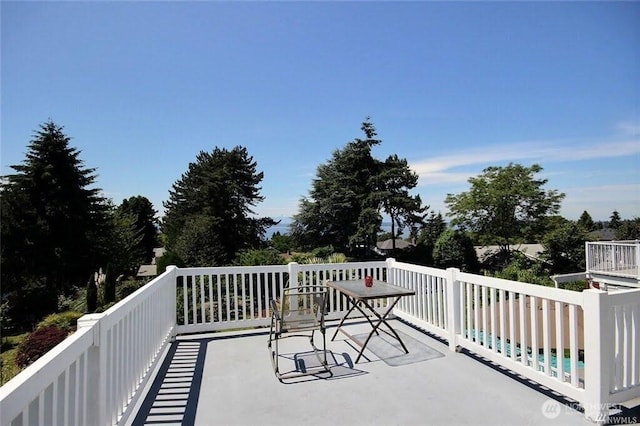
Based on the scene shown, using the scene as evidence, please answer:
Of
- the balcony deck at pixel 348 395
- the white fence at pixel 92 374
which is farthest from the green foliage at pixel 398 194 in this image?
the white fence at pixel 92 374

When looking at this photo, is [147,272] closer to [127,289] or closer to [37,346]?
[127,289]

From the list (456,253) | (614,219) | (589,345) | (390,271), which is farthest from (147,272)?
(614,219)

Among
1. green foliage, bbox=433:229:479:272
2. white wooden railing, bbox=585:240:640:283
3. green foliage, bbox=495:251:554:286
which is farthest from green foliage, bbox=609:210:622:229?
white wooden railing, bbox=585:240:640:283

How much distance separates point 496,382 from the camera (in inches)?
117

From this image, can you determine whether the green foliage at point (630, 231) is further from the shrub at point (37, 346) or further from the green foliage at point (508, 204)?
the shrub at point (37, 346)

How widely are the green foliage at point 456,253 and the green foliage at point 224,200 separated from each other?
1197cm

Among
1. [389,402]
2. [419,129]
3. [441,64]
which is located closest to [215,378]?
[389,402]

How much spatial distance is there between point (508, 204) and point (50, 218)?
2192 centimetres

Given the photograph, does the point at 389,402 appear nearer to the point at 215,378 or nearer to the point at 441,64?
the point at 215,378

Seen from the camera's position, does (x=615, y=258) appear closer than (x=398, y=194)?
Yes

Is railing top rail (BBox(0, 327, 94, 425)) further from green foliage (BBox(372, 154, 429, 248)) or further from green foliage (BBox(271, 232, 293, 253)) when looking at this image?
green foliage (BBox(271, 232, 293, 253))

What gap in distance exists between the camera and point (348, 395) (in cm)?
279

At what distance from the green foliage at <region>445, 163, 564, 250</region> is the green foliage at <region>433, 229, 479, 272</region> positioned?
7.73 feet

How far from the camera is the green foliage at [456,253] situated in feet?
51.0
